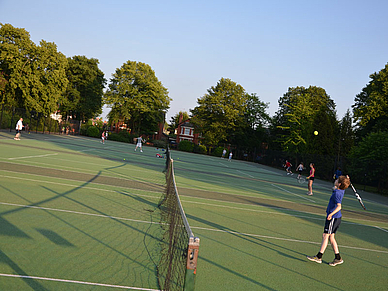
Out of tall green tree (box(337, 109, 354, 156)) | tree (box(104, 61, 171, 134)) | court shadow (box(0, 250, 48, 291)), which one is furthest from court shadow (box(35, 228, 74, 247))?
tree (box(104, 61, 171, 134))

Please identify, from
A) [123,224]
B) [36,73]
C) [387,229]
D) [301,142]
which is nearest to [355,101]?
[301,142]

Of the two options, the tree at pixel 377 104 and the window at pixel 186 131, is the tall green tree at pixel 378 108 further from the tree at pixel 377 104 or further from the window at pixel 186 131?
the window at pixel 186 131

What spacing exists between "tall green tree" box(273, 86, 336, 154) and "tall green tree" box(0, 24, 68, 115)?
118ft

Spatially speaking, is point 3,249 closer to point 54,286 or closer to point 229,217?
point 54,286

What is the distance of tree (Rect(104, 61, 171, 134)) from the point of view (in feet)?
217

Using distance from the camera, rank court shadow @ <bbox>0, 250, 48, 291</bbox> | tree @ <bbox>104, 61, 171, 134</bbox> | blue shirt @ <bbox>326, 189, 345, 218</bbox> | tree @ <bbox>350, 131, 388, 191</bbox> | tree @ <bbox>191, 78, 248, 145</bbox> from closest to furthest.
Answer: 1. court shadow @ <bbox>0, 250, 48, 291</bbox>
2. blue shirt @ <bbox>326, 189, 345, 218</bbox>
3. tree @ <bbox>350, 131, 388, 191</bbox>
4. tree @ <bbox>191, 78, 248, 145</bbox>
5. tree @ <bbox>104, 61, 171, 134</bbox>

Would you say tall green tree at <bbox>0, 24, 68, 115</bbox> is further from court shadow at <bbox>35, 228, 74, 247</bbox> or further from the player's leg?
the player's leg

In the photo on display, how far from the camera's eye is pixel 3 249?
4.90 meters

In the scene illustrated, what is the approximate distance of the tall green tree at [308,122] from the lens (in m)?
41.8

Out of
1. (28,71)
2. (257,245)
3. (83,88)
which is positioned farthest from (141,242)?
(83,88)

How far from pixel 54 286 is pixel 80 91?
66.4 m

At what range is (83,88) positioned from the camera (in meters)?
65.5

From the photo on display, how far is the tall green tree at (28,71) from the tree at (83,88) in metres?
12.2

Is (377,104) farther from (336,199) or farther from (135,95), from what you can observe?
(135,95)
